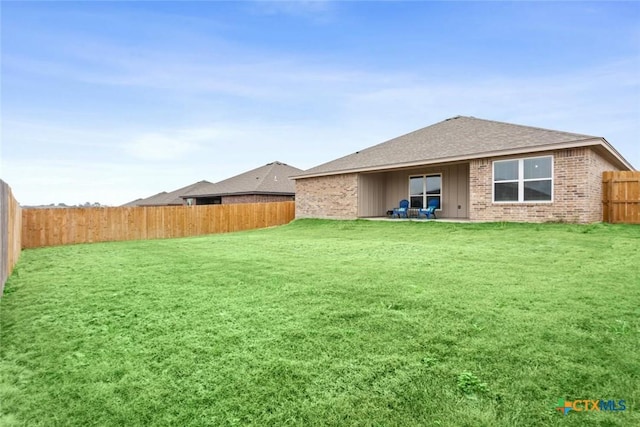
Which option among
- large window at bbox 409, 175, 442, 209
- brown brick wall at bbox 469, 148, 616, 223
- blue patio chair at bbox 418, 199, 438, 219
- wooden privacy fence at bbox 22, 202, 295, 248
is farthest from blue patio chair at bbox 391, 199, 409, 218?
wooden privacy fence at bbox 22, 202, 295, 248

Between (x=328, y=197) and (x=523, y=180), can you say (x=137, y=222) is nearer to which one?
(x=328, y=197)

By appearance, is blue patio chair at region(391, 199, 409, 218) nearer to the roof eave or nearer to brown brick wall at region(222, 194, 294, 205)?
the roof eave

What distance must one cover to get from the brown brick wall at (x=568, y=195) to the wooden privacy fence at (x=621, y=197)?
37 centimetres

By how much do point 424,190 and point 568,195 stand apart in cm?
660

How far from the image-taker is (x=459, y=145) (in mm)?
15000

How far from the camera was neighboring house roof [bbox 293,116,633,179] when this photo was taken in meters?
11.9

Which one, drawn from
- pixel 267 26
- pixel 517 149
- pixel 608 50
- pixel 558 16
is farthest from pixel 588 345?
pixel 608 50

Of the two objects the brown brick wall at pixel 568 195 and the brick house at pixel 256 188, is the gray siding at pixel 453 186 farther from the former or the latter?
the brick house at pixel 256 188

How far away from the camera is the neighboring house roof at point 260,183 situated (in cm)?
2636

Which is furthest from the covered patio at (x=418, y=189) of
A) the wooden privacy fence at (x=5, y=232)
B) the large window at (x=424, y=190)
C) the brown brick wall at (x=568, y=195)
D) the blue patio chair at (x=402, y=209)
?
the wooden privacy fence at (x=5, y=232)

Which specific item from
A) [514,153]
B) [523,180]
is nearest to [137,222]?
[514,153]

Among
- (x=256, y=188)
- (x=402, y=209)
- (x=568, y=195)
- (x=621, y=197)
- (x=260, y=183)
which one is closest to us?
(x=568, y=195)

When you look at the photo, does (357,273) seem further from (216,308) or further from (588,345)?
(588,345)

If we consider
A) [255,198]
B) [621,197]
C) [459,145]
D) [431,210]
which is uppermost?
[459,145]
